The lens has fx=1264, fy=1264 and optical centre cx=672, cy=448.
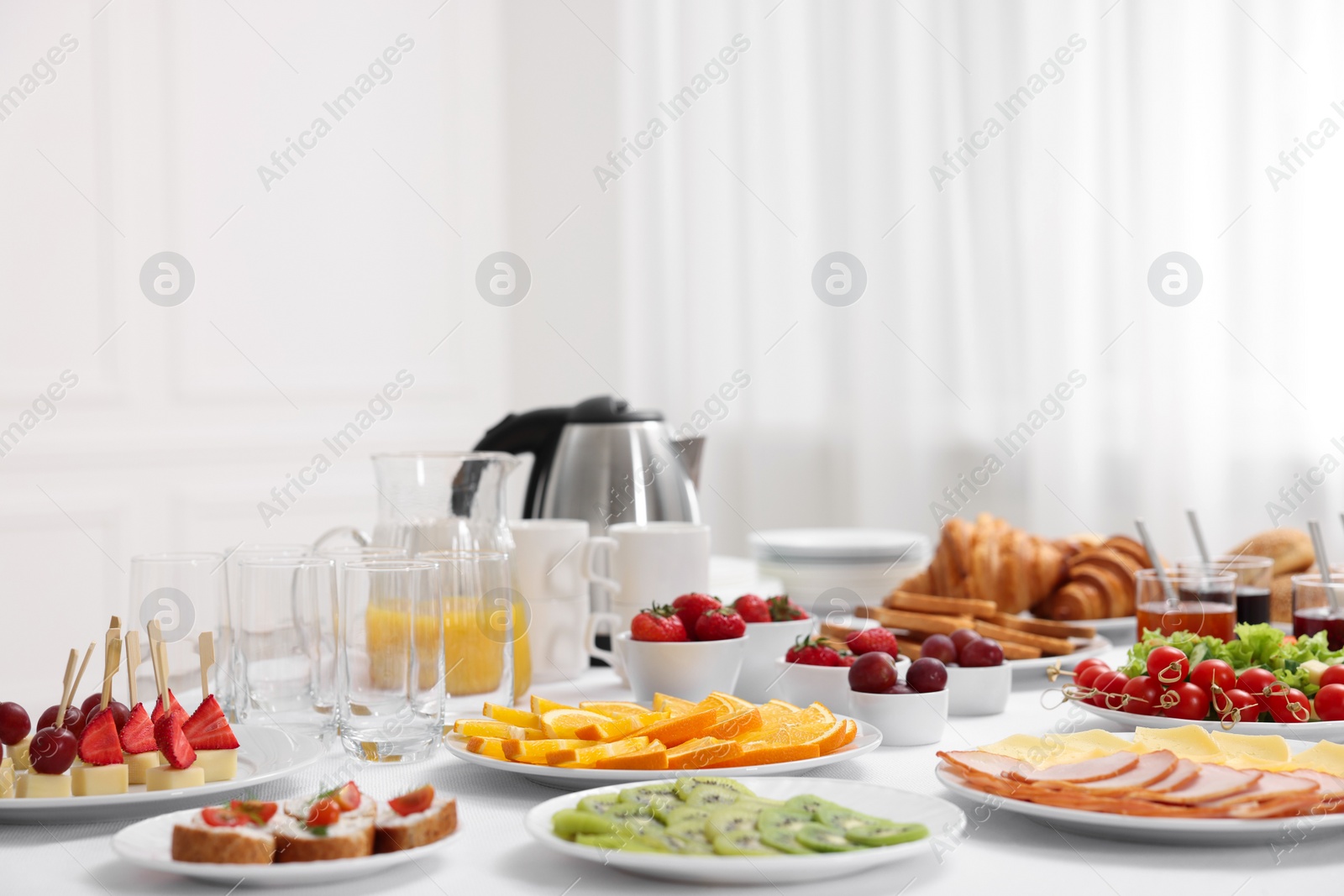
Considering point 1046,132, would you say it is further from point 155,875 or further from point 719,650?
point 155,875

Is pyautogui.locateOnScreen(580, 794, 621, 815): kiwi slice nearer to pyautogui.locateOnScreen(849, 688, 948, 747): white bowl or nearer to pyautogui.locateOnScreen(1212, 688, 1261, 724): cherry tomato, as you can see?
pyautogui.locateOnScreen(849, 688, 948, 747): white bowl

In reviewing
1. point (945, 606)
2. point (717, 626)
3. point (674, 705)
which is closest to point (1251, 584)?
point (945, 606)

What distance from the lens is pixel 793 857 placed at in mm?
786

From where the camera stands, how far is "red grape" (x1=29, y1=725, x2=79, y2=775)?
37.1 inches

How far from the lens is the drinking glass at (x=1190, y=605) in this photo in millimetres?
1425

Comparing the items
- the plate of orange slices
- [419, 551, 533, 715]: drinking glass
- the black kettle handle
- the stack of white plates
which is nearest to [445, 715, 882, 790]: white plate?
the plate of orange slices

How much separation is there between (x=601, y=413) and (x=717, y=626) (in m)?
0.61

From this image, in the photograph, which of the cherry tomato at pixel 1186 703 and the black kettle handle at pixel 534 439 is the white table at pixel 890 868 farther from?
the black kettle handle at pixel 534 439

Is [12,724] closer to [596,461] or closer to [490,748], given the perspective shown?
[490,748]

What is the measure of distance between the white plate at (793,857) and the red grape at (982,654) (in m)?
0.42

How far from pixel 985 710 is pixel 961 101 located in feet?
6.99

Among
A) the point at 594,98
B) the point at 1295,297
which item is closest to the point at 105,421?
the point at 594,98

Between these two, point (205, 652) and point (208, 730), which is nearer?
point (208, 730)

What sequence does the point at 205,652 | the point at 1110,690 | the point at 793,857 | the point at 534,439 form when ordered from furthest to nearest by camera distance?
the point at 534,439
the point at 1110,690
the point at 205,652
the point at 793,857
